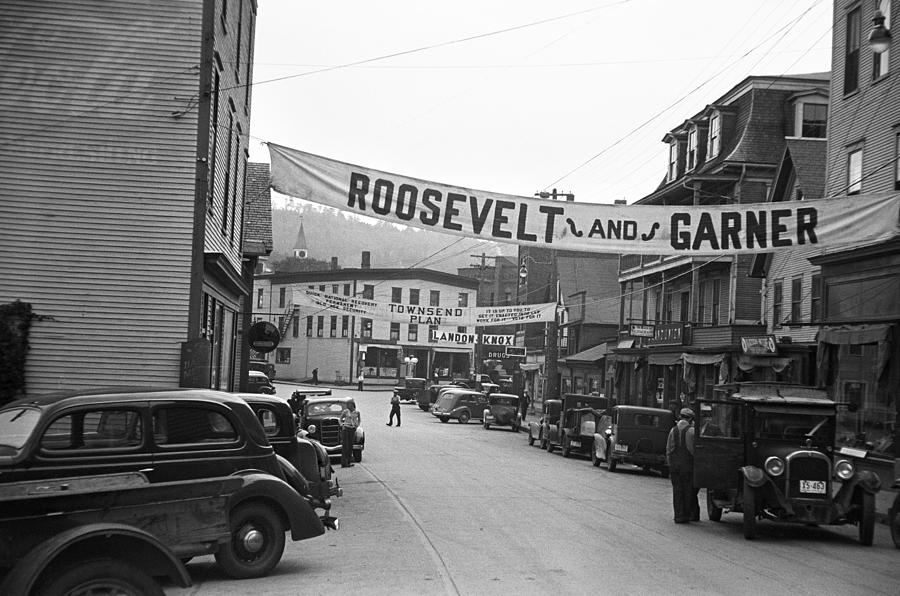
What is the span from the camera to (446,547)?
1210 centimetres

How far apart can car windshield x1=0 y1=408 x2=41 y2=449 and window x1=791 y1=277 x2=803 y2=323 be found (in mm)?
28792

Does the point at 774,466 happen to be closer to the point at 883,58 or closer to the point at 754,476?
the point at 754,476

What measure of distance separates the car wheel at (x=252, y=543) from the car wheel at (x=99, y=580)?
10.2 ft

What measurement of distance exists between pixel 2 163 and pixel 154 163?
2.74 meters

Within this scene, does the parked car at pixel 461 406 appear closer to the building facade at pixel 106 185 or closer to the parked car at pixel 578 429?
the parked car at pixel 578 429

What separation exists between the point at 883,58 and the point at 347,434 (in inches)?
703

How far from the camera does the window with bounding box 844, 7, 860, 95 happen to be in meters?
27.5

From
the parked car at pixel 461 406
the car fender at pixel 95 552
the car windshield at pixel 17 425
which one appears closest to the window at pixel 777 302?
the parked car at pixel 461 406

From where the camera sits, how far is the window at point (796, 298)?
3291 cm

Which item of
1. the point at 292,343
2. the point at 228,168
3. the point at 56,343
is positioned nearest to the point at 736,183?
the point at 228,168

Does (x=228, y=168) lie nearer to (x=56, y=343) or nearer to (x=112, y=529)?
(x=56, y=343)

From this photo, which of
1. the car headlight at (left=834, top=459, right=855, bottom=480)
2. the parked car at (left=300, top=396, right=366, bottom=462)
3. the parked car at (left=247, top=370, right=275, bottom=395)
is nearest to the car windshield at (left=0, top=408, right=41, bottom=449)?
the car headlight at (left=834, top=459, right=855, bottom=480)

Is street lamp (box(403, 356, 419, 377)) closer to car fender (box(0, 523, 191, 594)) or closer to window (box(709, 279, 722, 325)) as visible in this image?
window (box(709, 279, 722, 325))

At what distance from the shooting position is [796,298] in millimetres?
33188
